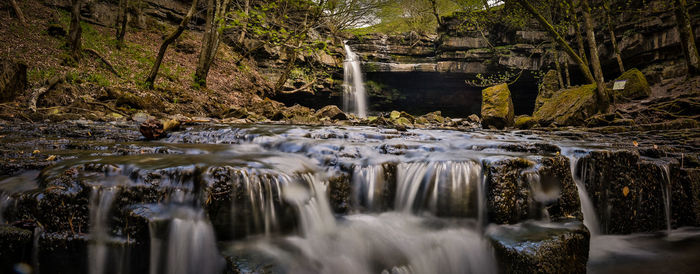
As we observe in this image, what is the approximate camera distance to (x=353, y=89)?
72.9 ft

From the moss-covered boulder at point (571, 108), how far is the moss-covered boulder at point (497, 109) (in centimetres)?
104

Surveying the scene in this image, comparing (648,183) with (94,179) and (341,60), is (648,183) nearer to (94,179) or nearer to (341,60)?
(94,179)

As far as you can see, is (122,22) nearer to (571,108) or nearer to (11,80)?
(11,80)

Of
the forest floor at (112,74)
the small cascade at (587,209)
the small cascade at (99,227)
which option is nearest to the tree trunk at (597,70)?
the small cascade at (587,209)

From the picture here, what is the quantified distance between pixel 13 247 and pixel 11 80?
789 cm

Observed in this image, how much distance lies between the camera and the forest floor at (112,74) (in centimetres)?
800

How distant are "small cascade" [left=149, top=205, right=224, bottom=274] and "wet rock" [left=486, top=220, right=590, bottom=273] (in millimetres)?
2225

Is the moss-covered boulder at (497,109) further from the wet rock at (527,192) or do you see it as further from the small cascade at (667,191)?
the wet rock at (527,192)

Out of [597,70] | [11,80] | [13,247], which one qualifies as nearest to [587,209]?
[13,247]

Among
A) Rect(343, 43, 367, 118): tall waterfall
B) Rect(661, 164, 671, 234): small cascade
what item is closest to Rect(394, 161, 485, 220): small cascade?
Rect(661, 164, 671, 234): small cascade

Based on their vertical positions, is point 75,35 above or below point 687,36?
above

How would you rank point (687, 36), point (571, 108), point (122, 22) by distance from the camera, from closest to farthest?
point (687, 36)
point (571, 108)
point (122, 22)

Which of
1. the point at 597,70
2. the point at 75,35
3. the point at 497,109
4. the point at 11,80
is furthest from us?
the point at 497,109

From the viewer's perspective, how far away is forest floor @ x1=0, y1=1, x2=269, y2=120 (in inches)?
315
